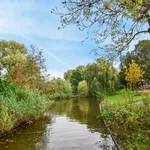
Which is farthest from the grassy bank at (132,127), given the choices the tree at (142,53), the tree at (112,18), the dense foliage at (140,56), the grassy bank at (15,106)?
the tree at (142,53)

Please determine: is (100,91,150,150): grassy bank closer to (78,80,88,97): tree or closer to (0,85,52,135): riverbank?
(0,85,52,135): riverbank

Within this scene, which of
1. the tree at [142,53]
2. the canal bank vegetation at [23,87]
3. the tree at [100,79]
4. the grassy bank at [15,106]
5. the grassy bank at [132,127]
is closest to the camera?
the grassy bank at [132,127]

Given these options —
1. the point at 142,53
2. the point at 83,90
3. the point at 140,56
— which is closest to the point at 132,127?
the point at 83,90

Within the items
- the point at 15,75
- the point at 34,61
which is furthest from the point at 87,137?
the point at 34,61

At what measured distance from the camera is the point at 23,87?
48.3ft

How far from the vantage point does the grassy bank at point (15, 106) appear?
8.57m

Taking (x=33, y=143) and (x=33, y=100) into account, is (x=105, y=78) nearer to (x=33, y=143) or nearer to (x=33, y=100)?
(x=33, y=100)

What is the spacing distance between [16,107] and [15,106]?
0.20 ft

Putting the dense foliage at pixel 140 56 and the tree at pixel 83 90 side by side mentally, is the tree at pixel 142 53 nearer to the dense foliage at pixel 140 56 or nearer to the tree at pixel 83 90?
the dense foliage at pixel 140 56

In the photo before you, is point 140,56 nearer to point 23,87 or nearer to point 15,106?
point 23,87

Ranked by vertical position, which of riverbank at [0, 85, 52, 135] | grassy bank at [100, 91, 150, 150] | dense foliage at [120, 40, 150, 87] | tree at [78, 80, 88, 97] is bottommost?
grassy bank at [100, 91, 150, 150]

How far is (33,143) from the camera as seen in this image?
803 cm

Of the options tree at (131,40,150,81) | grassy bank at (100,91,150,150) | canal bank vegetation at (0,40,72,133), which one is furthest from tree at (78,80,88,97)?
grassy bank at (100,91,150,150)

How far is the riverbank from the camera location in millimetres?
8578
